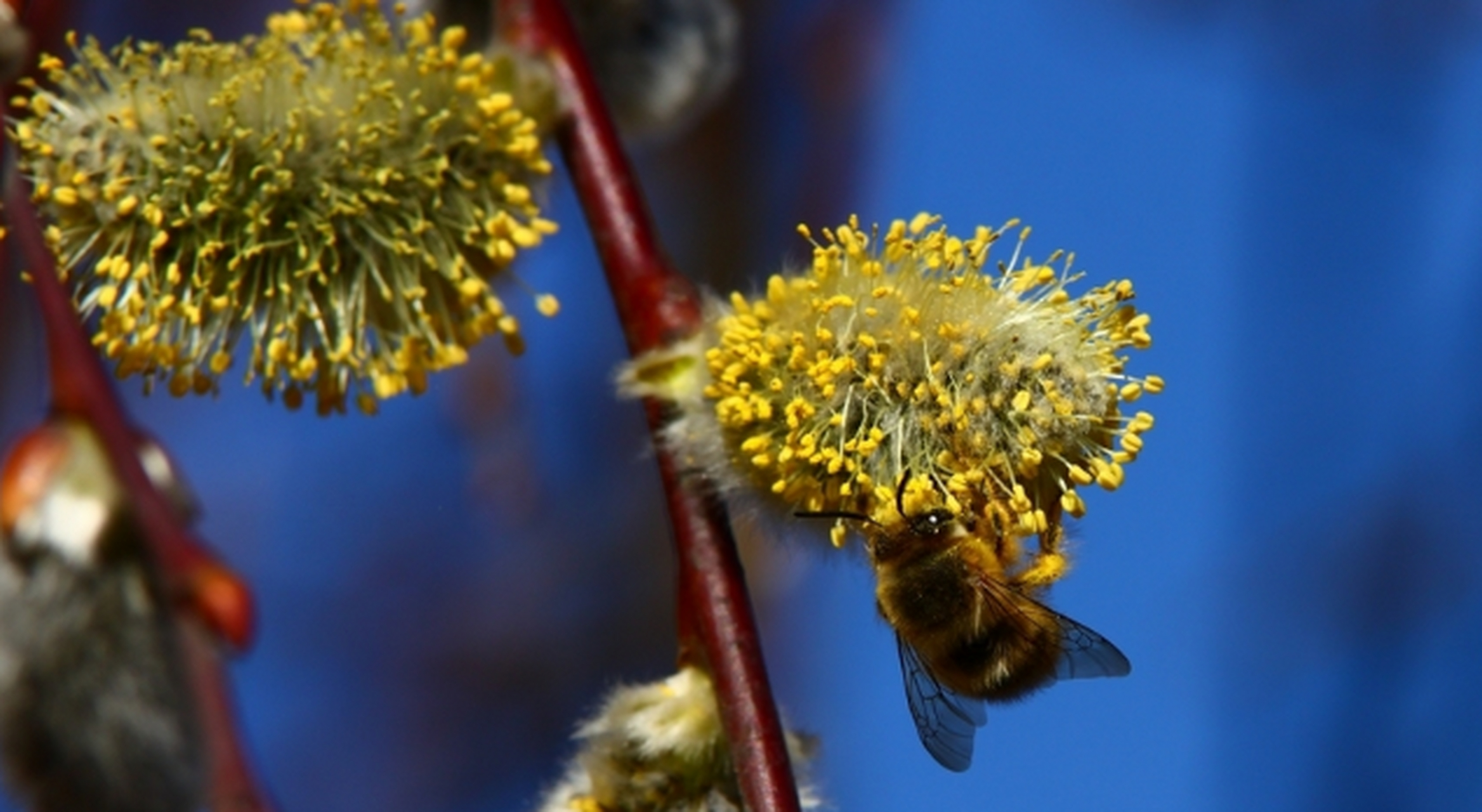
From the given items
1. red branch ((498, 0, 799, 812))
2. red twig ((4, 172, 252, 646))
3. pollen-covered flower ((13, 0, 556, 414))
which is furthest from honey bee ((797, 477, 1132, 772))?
red twig ((4, 172, 252, 646))

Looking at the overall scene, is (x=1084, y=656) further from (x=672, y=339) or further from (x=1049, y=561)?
(x=672, y=339)

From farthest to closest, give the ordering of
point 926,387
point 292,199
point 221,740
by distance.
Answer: point 292,199
point 926,387
point 221,740

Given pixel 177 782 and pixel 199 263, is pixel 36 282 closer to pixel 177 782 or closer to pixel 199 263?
pixel 177 782

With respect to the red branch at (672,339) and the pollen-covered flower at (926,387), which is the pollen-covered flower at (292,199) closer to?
the red branch at (672,339)

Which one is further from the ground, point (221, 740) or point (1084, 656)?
point (1084, 656)

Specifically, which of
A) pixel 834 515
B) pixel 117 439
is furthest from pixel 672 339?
pixel 117 439

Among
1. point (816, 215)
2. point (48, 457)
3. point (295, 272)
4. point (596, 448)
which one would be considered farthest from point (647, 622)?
point (48, 457)
